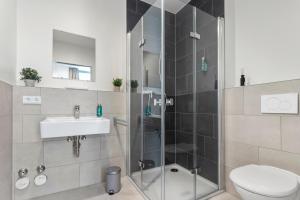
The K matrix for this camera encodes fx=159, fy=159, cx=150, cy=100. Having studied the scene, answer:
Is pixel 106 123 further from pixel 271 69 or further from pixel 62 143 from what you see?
pixel 271 69

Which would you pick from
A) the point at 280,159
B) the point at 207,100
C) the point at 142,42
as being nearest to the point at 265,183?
the point at 280,159

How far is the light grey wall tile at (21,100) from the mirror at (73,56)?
26 cm

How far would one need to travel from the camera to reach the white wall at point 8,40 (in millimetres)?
1224

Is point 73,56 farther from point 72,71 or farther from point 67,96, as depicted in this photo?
point 67,96

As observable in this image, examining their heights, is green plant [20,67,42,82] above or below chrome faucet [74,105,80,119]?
above

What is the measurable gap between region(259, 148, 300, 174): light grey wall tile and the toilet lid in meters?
0.13

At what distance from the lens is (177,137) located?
2184mm

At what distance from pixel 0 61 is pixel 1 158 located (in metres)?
0.72

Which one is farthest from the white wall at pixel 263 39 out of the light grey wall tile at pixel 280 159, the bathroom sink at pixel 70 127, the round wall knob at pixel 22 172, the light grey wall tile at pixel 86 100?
the round wall knob at pixel 22 172

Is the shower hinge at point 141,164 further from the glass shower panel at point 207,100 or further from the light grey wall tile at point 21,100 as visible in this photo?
the light grey wall tile at point 21,100

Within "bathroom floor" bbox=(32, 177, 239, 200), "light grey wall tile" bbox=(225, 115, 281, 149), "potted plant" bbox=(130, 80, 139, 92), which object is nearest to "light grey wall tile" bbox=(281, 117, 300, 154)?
"light grey wall tile" bbox=(225, 115, 281, 149)

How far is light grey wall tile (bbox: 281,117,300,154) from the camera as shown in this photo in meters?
1.18

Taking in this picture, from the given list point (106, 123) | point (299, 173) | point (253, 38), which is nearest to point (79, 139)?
point (106, 123)

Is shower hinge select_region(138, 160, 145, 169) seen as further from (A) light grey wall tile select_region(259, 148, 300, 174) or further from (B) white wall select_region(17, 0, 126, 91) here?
(A) light grey wall tile select_region(259, 148, 300, 174)
